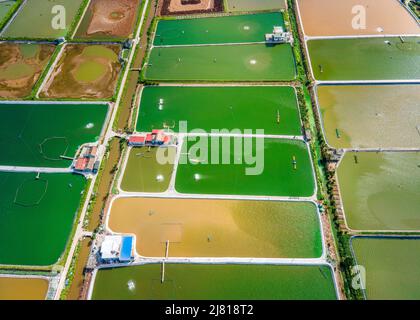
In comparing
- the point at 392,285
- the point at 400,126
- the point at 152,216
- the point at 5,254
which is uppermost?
the point at 400,126

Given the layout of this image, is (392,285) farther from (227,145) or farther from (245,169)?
(227,145)

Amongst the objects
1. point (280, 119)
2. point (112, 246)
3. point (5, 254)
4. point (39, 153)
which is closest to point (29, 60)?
point (39, 153)

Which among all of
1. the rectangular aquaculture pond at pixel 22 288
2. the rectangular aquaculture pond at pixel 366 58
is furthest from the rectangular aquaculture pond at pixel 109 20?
the rectangular aquaculture pond at pixel 22 288

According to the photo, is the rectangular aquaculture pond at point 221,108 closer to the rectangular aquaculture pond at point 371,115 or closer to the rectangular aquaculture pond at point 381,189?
the rectangular aquaculture pond at point 371,115

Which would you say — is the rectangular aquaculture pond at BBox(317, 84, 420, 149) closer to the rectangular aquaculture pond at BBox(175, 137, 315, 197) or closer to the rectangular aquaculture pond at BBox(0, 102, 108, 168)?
the rectangular aquaculture pond at BBox(175, 137, 315, 197)

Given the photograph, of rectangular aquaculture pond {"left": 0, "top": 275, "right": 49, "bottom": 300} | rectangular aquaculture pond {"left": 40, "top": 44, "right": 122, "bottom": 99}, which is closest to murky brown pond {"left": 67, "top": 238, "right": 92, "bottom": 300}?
rectangular aquaculture pond {"left": 0, "top": 275, "right": 49, "bottom": 300}

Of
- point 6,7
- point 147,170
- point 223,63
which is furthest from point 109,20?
point 147,170

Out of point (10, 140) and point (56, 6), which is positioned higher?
point (56, 6)
